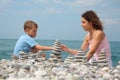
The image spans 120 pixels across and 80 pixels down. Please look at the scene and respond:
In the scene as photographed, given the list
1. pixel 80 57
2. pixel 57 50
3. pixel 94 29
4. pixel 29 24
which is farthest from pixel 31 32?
pixel 80 57

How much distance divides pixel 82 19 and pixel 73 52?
82 centimetres

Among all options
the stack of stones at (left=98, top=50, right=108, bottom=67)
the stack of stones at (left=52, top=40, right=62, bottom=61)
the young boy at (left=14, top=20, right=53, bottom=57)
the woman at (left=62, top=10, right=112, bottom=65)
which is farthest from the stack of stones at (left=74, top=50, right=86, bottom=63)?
the young boy at (left=14, top=20, right=53, bottom=57)

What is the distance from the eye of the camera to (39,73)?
5.84 metres

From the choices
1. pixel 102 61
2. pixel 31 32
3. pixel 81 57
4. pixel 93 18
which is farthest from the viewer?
pixel 31 32

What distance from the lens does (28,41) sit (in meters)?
10.6

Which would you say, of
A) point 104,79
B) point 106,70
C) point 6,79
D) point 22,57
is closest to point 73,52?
point 22,57

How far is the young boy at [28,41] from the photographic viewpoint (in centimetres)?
1064

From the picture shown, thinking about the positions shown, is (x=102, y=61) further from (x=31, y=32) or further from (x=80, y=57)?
(x=31, y=32)

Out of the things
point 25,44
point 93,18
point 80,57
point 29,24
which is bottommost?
point 80,57

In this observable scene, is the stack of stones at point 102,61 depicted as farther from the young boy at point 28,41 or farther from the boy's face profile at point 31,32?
the boy's face profile at point 31,32

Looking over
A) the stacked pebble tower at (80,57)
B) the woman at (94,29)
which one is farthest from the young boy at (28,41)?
the stacked pebble tower at (80,57)

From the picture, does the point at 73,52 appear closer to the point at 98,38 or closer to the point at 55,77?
the point at 98,38

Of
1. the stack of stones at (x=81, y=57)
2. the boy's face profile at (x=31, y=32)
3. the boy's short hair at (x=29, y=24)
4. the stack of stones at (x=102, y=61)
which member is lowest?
the stack of stones at (x=102, y=61)

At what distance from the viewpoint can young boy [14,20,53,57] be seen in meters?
10.6
